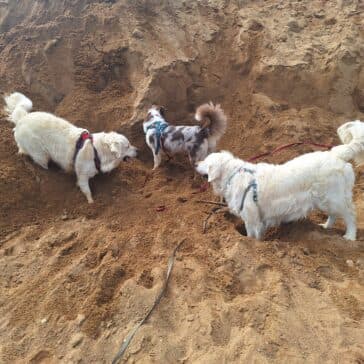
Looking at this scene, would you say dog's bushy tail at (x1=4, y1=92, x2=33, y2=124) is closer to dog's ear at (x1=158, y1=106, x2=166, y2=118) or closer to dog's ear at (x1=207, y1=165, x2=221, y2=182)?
dog's ear at (x1=158, y1=106, x2=166, y2=118)

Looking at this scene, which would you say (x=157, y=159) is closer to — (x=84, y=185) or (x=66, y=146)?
(x=84, y=185)

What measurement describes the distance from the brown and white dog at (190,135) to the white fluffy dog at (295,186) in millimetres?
1949

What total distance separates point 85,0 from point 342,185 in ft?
29.8

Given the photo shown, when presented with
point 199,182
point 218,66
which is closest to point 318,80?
point 218,66

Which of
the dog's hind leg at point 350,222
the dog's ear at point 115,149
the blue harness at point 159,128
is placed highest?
the dog's ear at point 115,149

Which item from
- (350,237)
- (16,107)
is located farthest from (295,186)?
(16,107)

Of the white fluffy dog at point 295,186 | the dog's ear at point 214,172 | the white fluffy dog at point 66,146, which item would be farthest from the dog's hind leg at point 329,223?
the white fluffy dog at point 66,146

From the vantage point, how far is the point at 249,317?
4207mm

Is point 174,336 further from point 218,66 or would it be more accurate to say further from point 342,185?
point 218,66

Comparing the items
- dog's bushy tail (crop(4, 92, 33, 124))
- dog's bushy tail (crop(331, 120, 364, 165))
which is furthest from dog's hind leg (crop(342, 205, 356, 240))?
dog's bushy tail (crop(4, 92, 33, 124))

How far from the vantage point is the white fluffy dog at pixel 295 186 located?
541 centimetres

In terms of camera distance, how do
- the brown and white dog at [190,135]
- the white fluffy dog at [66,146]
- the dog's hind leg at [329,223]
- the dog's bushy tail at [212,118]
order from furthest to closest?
the brown and white dog at [190,135] → the dog's bushy tail at [212,118] → the white fluffy dog at [66,146] → the dog's hind leg at [329,223]

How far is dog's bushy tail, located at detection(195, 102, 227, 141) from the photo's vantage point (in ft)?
25.1

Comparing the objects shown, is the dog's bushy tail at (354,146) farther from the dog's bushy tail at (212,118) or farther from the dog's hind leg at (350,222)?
the dog's bushy tail at (212,118)
